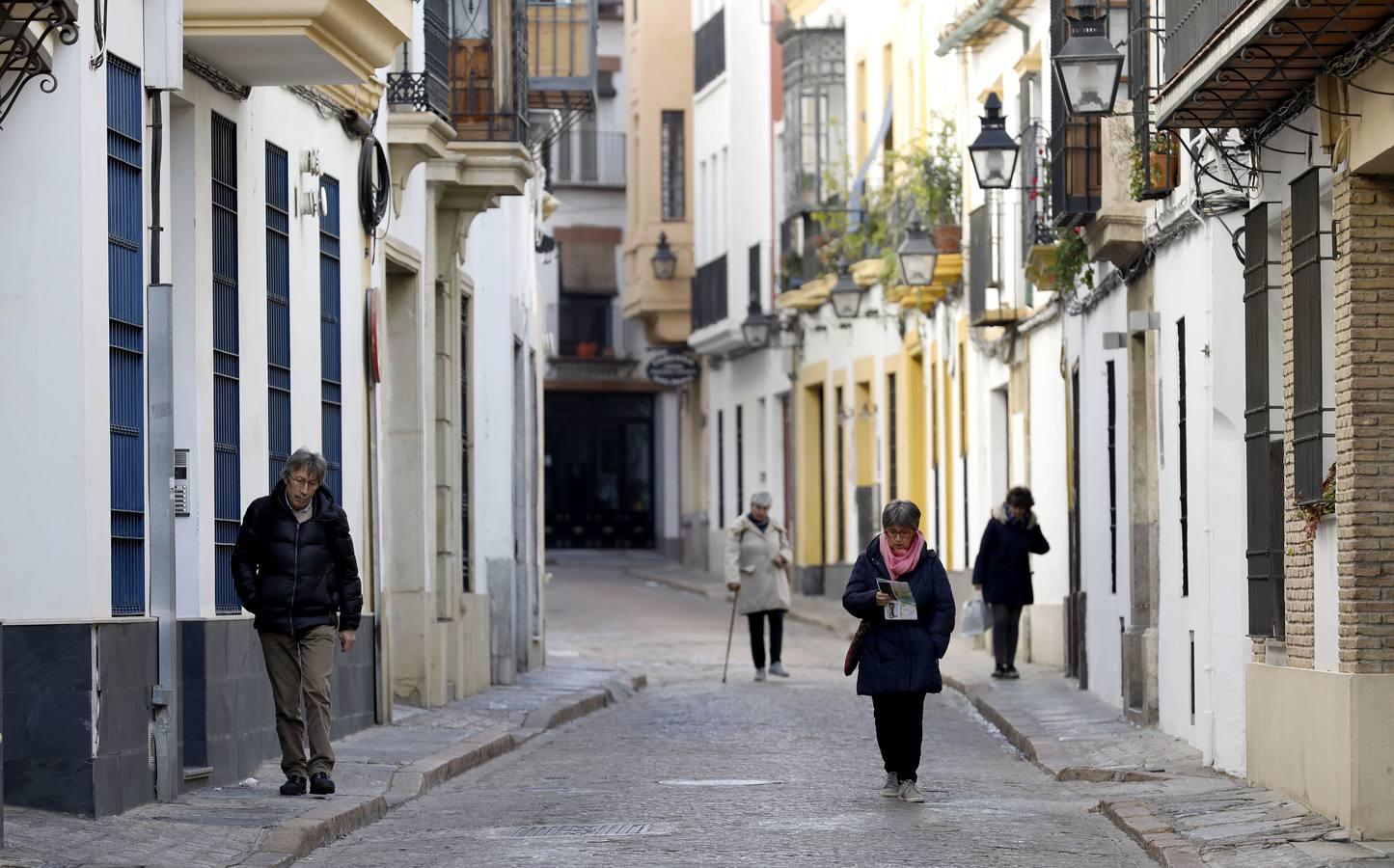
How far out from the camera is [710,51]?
47.5 meters

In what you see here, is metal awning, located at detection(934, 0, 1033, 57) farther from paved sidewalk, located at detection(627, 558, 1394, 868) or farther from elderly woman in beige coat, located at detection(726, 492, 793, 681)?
paved sidewalk, located at detection(627, 558, 1394, 868)

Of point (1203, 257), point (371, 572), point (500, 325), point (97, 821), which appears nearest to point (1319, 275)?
point (1203, 257)

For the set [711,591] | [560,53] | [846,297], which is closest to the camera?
[560,53]

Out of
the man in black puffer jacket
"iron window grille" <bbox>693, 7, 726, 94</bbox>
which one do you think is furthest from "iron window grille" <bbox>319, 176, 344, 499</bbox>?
"iron window grille" <bbox>693, 7, 726, 94</bbox>

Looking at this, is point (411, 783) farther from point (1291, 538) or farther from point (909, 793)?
point (1291, 538)

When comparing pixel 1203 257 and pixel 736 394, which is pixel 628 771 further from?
pixel 736 394

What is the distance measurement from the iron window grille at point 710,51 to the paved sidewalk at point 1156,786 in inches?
929

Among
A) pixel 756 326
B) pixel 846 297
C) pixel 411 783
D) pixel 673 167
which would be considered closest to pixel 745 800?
pixel 411 783

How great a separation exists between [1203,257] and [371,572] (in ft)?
20.2

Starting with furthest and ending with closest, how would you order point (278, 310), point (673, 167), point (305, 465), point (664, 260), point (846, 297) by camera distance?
point (673, 167) < point (664, 260) < point (846, 297) < point (278, 310) < point (305, 465)

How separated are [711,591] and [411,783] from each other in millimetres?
27066

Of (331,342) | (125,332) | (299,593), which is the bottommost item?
(299,593)

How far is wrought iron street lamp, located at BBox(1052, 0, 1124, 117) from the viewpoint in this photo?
17.3 metres

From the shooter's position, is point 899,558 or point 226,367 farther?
point 226,367
